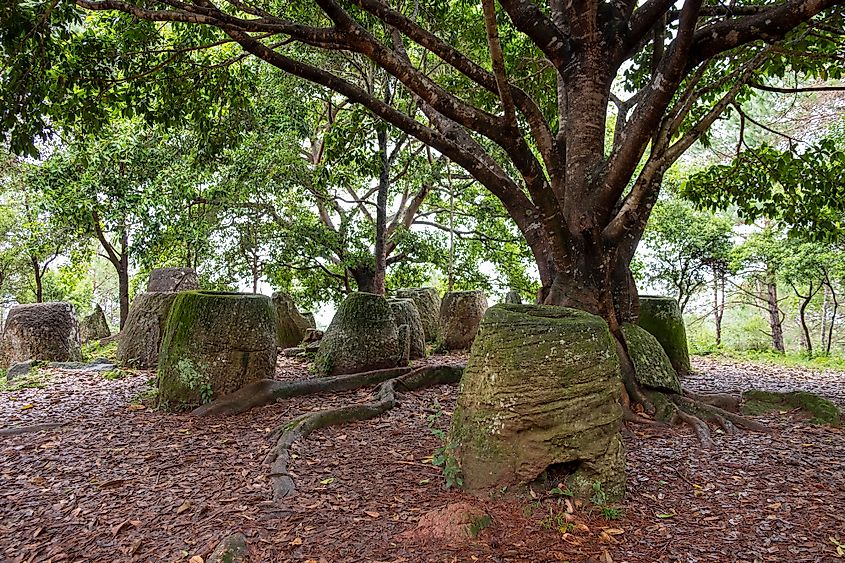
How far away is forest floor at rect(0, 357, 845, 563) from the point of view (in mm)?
2881

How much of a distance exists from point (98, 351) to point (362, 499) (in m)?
9.82

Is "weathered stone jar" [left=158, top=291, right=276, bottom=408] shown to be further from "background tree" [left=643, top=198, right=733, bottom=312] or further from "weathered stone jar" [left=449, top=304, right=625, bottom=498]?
"background tree" [left=643, top=198, right=733, bottom=312]

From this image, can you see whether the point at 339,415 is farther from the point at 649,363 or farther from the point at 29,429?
the point at 649,363

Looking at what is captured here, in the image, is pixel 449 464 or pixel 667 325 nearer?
pixel 449 464

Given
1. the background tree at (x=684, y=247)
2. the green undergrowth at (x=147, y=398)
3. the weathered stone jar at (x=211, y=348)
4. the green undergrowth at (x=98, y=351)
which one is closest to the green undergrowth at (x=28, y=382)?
the green undergrowth at (x=98, y=351)

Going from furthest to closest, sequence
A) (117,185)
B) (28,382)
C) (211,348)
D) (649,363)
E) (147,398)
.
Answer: (117,185) → (28,382) → (147,398) → (211,348) → (649,363)

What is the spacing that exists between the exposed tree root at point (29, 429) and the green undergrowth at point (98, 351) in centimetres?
382

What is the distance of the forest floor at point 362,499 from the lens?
2.88 m

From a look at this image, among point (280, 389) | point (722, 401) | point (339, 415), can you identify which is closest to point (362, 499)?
point (339, 415)

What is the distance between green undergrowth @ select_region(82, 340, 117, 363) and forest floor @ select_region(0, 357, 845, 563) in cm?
462

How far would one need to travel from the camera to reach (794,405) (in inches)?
213

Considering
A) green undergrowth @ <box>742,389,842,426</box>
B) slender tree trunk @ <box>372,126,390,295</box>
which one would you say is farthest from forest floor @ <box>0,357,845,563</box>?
slender tree trunk @ <box>372,126,390,295</box>

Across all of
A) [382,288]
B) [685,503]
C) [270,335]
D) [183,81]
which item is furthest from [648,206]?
[382,288]

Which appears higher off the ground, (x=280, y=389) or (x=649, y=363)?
(x=649, y=363)
